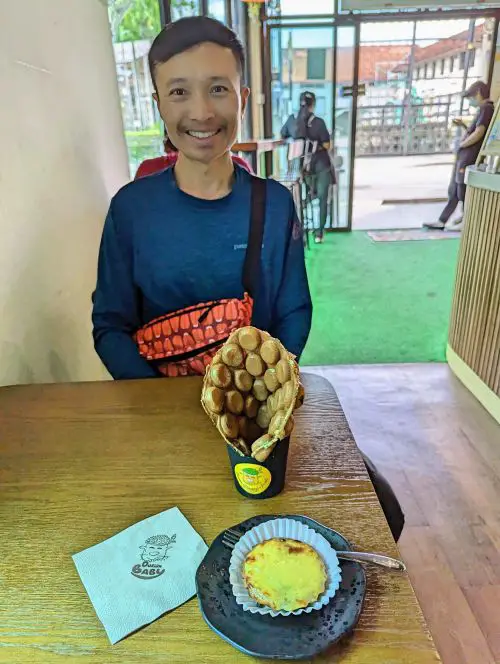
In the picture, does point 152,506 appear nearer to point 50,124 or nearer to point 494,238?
point 50,124

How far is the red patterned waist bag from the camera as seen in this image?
113 cm

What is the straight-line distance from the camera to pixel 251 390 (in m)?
0.77

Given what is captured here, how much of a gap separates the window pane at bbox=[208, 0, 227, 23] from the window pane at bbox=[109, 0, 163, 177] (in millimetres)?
1452

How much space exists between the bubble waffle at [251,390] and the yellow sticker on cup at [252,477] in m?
0.02

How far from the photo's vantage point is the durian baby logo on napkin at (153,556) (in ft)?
2.12

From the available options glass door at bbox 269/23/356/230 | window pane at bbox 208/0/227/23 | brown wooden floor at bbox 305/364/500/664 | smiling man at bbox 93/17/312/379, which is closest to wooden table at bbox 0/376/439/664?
smiling man at bbox 93/17/312/379

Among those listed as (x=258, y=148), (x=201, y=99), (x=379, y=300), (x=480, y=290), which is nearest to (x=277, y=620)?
(x=201, y=99)

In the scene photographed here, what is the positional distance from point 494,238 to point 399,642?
7.37ft

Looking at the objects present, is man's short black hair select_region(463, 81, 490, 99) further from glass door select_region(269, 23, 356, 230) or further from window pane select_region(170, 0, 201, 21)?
window pane select_region(170, 0, 201, 21)

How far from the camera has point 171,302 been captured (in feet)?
3.92

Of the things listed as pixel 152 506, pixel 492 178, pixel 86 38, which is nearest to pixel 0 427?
pixel 152 506

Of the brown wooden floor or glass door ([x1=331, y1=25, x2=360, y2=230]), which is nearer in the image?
the brown wooden floor

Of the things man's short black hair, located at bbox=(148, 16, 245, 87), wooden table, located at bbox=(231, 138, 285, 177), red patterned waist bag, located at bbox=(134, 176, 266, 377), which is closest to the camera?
man's short black hair, located at bbox=(148, 16, 245, 87)

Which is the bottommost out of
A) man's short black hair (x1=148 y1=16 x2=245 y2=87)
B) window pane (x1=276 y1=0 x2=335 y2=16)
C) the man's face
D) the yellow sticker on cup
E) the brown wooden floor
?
the brown wooden floor
